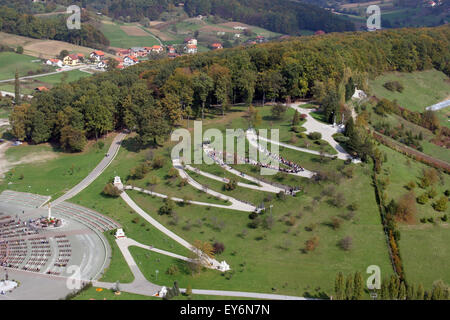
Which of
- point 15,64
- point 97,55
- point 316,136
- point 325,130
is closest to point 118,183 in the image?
point 316,136

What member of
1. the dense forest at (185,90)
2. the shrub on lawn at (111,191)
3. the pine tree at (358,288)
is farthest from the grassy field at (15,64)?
the pine tree at (358,288)

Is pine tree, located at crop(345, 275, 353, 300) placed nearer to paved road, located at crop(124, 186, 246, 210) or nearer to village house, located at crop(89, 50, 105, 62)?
paved road, located at crop(124, 186, 246, 210)

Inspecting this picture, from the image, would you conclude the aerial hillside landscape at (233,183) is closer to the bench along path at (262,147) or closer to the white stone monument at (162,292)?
the bench along path at (262,147)

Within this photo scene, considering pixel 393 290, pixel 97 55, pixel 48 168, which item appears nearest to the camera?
pixel 393 290

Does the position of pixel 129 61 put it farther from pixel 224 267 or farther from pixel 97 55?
pixel 224 267

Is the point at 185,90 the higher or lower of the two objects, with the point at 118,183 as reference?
higher

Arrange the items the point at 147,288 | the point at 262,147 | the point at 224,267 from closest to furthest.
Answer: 1. the point at 147,288
2. the point at 224,267
3. the point at 262,147
